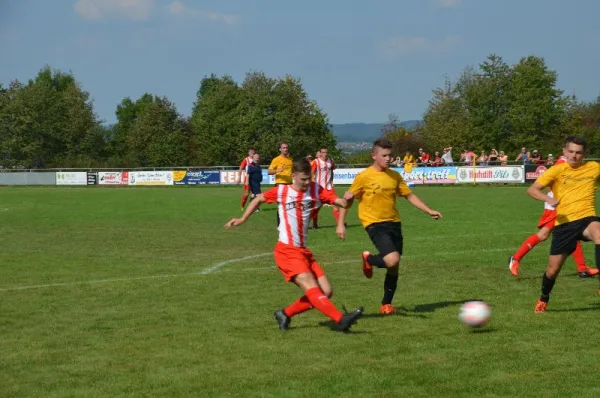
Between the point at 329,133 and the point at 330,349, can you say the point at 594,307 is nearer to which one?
the point at 330,349

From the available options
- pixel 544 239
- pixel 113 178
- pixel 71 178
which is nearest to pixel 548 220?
pixel 544 239

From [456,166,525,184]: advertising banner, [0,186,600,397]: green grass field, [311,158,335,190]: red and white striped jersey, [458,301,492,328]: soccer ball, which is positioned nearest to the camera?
[0,186,600,397]: green grass field

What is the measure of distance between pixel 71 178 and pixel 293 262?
5929 cm

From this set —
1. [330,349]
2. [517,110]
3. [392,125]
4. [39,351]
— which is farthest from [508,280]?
[392,125]

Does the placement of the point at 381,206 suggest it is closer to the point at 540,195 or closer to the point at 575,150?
the point at 540,195

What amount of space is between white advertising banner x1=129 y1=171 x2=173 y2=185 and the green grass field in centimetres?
4256

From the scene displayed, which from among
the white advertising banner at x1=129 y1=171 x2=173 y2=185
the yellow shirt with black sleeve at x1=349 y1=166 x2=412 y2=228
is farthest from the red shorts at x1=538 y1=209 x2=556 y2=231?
the white advertising banner at x1=129 y1=171 x2=173 y2=185

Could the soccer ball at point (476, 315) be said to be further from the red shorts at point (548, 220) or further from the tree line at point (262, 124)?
the tree line at point (262, 124)

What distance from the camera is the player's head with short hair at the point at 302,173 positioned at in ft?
28.4

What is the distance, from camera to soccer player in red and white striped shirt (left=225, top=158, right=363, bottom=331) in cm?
850

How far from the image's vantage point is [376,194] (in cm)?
962

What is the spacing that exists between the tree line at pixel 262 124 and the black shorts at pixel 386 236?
2613 inches

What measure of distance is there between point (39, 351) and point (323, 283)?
2.81 metres

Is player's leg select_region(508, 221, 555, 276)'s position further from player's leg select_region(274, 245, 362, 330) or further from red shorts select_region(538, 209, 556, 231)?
player's leg select_region(274, 245, 362, 330)
